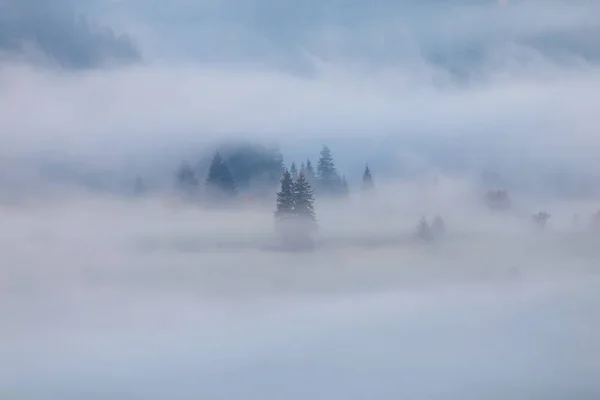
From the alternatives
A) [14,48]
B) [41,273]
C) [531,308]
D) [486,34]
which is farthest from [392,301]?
[14,48]

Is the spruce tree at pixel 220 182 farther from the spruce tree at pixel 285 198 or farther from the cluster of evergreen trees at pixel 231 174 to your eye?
the spruce tree at pixel 285 198

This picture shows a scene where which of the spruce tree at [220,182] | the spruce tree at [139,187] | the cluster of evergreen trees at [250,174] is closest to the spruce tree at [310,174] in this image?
the cluster of evergreen trees at [250,174]

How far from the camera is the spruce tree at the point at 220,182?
78.9 inches

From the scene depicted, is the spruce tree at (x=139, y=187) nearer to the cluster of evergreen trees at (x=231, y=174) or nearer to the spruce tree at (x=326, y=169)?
the cluster of evergreen trees at (x=231, y=174)

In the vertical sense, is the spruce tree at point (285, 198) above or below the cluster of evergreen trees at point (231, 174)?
below

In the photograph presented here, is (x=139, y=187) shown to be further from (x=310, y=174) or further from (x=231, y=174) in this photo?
(x=310, y=174)

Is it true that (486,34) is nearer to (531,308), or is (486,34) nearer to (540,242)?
(540,242)

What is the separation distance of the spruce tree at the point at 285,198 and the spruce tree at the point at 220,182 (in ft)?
0.42

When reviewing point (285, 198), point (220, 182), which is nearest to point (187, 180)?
point (220, 182)

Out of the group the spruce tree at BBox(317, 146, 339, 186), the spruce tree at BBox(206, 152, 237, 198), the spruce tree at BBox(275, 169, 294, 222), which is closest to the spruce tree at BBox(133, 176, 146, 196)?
the spruce tree at BBox(206, 152, 237, 198)

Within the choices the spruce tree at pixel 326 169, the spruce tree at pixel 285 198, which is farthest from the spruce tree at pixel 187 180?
the spruce tree at pixel 326 169

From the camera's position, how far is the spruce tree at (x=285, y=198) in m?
2.02

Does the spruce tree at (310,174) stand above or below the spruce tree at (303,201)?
above

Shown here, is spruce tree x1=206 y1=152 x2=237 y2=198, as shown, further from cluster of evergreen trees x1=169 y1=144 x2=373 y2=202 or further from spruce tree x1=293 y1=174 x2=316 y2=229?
spruce tree x1=293 y1=174 x2=316 y2=229
